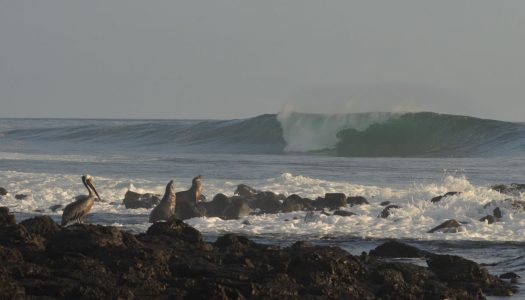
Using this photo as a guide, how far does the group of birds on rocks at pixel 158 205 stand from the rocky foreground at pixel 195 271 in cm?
407

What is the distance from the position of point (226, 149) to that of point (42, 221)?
1751 inches

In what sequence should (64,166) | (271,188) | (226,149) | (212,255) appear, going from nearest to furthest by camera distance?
1. (212,255)
2. (271,188)
3. (64,166)
4. (226,149)

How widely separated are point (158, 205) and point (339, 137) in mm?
39127

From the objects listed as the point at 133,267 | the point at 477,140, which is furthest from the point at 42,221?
the point at 477,140

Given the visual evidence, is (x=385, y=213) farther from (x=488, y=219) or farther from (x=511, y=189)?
(x=511, y=189)

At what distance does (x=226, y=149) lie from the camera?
59188 millimetres

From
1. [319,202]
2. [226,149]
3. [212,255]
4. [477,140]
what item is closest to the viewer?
[212,255]

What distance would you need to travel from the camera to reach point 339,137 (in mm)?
62594

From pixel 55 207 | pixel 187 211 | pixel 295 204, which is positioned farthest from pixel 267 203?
pixel 55 207

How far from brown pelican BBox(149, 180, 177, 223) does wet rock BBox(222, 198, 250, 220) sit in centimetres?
107

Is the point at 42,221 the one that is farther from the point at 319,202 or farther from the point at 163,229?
the point at 319,202

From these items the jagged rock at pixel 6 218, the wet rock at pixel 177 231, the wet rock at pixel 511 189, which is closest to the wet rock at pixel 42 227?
the jagged rock at pixel 6 218

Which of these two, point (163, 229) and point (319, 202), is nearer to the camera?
point (163, 229)

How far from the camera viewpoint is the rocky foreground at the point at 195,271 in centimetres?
1122
